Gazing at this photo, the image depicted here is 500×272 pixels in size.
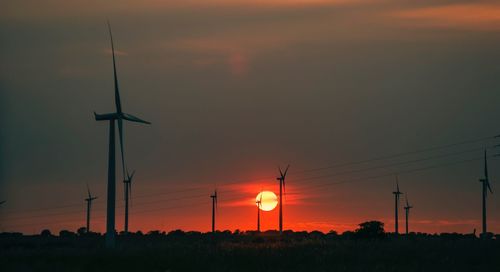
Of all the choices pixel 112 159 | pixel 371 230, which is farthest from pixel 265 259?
pixel 371 230

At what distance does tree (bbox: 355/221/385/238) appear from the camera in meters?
147

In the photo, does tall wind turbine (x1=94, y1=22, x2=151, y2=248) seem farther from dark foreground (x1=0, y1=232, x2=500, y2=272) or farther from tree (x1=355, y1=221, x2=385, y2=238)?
tree (x1=355, y1=221, x2=385, y2=238)

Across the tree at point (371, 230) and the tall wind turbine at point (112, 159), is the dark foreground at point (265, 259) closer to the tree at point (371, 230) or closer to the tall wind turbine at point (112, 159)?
the tall wind turbine at point (112, 159)

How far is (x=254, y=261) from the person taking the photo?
84.6 meters

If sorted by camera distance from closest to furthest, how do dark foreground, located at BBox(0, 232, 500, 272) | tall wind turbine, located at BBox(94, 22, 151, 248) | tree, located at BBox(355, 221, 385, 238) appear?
dark foreground, located at BBox(0, 232, 500, 272) < tall wind turbine, located at BBox(94, 22, 151, 248) < tree, located at BBox(355, 221, 385, 238)

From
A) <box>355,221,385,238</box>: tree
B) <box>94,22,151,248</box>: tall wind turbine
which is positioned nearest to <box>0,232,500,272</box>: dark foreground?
<box>94,22,151,248</box>: tall wind turbine

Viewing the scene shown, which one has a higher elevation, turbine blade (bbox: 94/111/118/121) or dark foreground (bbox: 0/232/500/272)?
turbine blade (bbox: 94/111/118/121)

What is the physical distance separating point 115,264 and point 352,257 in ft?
66.0

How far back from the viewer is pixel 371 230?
148750mm

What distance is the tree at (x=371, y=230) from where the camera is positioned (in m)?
147

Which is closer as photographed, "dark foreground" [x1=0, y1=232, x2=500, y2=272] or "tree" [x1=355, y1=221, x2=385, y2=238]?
"dark foreground" [x1=0, y1=232, x2=500, y2=272]

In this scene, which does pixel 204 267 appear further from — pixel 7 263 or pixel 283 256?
A: pixel 7 263

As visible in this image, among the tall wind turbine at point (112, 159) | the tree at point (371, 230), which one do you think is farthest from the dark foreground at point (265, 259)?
the tree at point (371, 230)

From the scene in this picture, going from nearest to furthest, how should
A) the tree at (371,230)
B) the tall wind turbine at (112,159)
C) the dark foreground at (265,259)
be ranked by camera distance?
the dark foreground at (265,259) < the tall wind turbine at (112,159) < the tree at (371,230)
